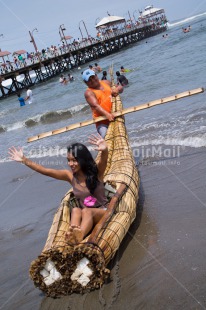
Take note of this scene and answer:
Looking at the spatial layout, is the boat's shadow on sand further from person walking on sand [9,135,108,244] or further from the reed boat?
person walking on sand [9,135,108,244]

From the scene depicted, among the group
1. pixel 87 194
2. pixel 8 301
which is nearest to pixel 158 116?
pixel 87 194

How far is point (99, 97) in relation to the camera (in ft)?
19.2

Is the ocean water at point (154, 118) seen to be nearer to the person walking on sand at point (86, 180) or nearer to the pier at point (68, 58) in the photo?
the person walking on sand at point (86, 180)

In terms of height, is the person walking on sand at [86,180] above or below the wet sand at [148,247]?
above

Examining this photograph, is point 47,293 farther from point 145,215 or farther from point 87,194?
point 145,215

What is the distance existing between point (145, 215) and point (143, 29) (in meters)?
52.1

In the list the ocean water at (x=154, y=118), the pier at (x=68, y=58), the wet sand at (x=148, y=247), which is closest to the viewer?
the wet sand at (x=148, y=247)

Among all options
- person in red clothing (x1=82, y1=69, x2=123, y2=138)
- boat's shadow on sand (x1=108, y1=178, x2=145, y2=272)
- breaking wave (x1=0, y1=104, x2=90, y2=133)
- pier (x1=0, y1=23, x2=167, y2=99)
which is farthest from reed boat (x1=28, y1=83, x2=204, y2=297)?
pier (x1=0, y1=23, x2=167, y2=99)

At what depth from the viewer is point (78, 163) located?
367 cm

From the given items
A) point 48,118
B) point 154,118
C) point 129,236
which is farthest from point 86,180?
point 48,118

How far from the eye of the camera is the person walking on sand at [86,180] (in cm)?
362

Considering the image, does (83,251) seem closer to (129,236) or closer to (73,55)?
(129,236)

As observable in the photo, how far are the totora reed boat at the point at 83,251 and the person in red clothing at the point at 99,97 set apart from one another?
170 centimetres


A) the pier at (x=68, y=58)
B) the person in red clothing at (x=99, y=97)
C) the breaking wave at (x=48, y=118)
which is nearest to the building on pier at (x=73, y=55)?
the pier at (x=68, y=58)
